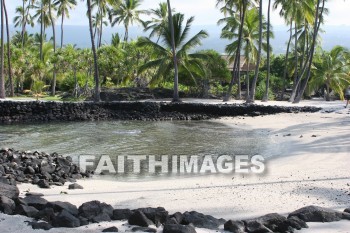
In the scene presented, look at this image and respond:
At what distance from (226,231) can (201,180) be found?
502cm

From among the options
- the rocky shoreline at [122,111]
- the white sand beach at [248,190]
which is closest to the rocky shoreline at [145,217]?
the white sand beach at [248,190]

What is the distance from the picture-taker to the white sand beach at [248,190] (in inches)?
320

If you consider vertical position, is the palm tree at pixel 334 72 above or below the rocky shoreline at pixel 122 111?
above

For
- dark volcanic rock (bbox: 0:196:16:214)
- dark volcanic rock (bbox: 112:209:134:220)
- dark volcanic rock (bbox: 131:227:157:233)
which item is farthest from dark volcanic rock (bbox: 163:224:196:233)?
dark volcanic rock (bbox: 0:196:16:214)

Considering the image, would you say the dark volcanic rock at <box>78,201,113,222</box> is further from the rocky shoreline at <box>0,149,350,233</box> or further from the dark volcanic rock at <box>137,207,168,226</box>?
the dark volcanic rock at <box>137,207,168,226</box>

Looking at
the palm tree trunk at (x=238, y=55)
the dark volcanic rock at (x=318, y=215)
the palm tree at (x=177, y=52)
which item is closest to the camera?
the dark volcanic rock at (x=318, y=215)

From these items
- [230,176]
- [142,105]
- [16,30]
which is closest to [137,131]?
[142,105]

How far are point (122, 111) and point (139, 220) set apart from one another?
77.6ft

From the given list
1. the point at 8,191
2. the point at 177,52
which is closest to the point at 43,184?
the point at 8,191

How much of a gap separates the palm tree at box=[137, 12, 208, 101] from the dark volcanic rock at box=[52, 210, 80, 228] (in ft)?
86.2

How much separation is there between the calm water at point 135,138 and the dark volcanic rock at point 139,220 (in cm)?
947

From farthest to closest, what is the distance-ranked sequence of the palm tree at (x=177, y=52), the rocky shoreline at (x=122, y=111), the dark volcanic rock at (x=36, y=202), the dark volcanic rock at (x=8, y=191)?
the palm tree at (x=177, y=52), the rocky shoreline at (x=122, y=111), the dark volcanic rock at (x=8, y=191), the dark volcanic rock at (x=36, y=202)

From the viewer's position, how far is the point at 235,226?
659 cm

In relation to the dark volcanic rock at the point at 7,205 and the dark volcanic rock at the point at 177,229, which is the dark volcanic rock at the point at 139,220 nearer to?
the dark volcanic rock at the point at 177,229
